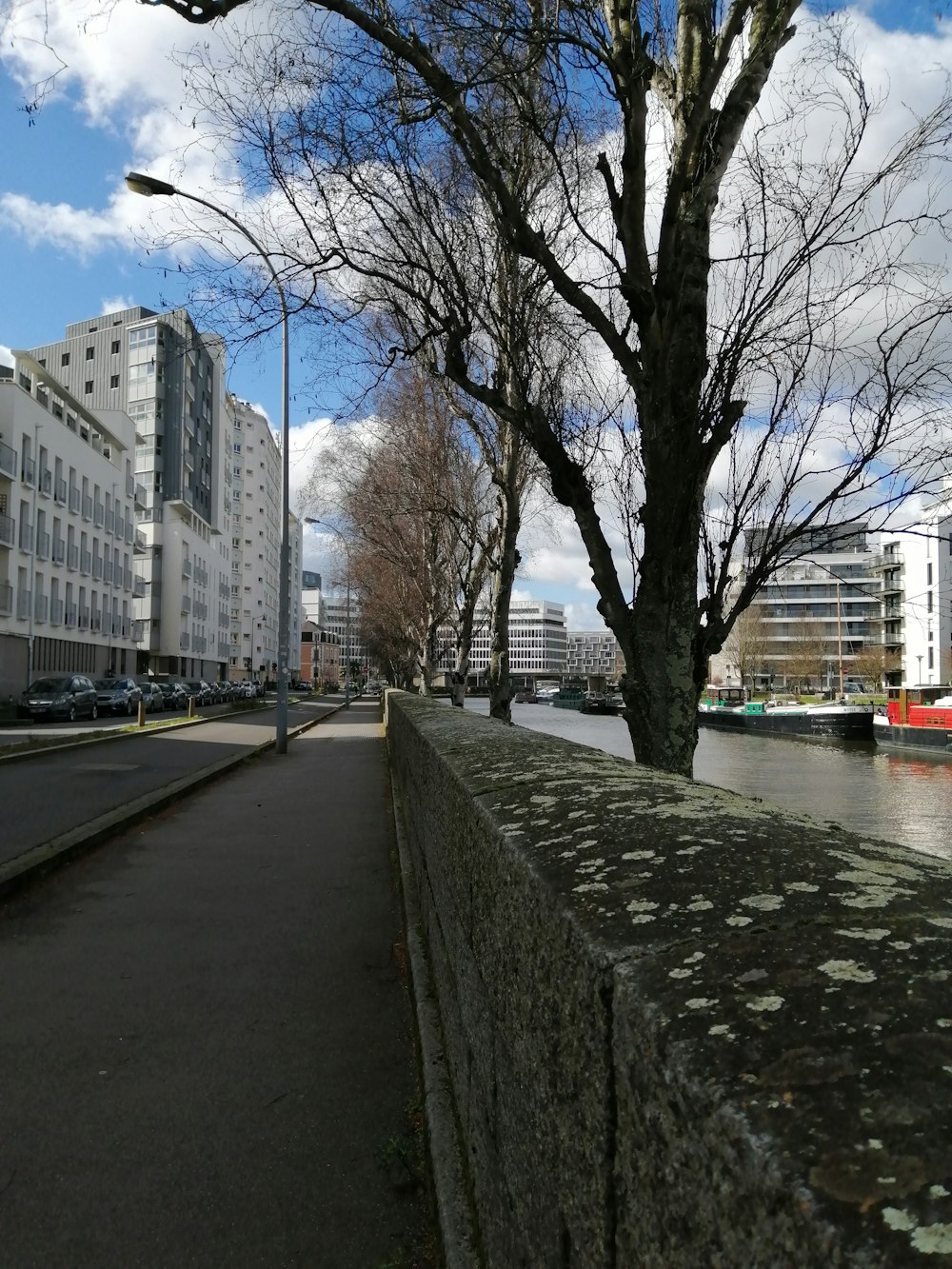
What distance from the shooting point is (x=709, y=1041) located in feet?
3.34

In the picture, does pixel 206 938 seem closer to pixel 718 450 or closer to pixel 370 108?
pixel 718 450

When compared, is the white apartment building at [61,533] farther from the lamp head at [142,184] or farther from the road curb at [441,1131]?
the road curb at [441,1131]

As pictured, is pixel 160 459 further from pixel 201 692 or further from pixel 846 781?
pixel 846 781

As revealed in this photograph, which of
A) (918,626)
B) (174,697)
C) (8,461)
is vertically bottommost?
(174,697)

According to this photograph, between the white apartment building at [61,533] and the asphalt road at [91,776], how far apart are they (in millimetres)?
23551

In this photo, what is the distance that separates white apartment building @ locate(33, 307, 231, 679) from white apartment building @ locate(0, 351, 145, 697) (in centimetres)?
1071

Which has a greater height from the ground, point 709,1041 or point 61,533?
point 61,533

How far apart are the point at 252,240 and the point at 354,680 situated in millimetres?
108596

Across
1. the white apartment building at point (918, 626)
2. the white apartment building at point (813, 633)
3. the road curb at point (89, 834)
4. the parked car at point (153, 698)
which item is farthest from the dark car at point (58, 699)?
the white apartment building at point (813, 633)

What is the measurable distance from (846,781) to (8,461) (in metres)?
37.6

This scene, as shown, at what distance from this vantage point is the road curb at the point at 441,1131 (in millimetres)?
2332

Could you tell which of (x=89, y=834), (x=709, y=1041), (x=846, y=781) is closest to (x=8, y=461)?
(x=846, y=781)

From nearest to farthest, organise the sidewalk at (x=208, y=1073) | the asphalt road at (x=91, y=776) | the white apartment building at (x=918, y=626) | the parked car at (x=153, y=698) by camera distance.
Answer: the sidewalk at (x=208, y=1073)
the asphalt road at (x=91, y=776)
the parked car at (x=153, y=698)
the white apartment building at (x=918, y=626)

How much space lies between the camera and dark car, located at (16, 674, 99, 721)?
1471 inches
